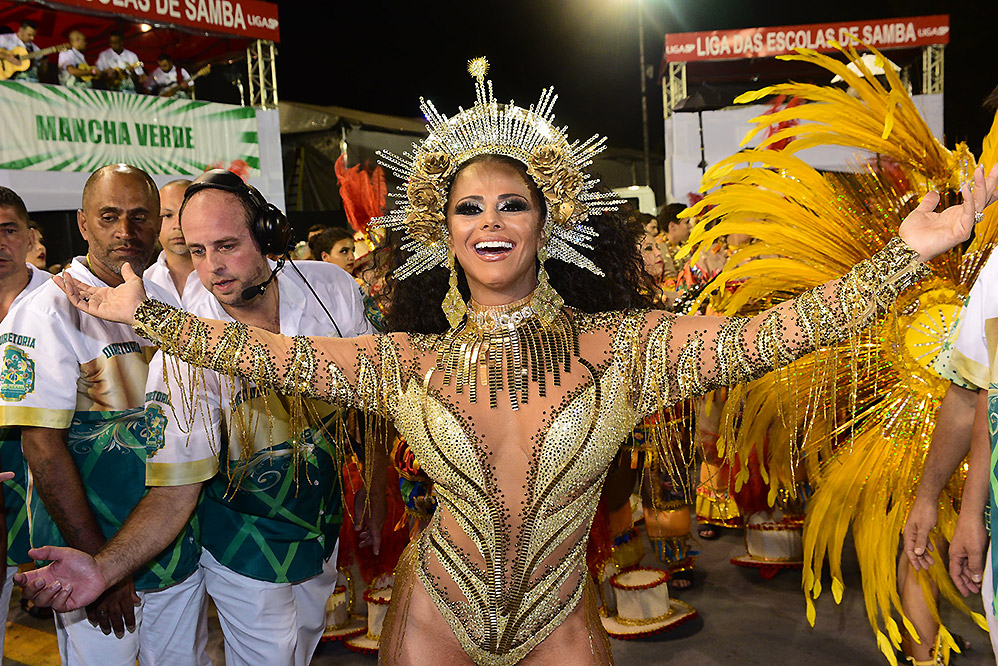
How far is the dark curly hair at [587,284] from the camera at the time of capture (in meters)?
2.29

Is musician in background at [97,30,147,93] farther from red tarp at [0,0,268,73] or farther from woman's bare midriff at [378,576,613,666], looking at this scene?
woman's bare midriff at [378,576,613,666]

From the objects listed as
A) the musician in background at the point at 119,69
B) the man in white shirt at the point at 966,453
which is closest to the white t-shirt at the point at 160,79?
the musician in background at the point at 119,69

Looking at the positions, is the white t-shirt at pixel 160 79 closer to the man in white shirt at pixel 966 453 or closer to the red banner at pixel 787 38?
the red banner at pixel 787 38

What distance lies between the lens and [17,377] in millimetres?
2627

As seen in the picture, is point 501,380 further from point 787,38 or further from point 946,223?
point 787,38

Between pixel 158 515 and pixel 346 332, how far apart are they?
3.02ft

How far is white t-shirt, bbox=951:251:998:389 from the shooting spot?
2.05 m

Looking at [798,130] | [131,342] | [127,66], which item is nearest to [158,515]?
[131,342]

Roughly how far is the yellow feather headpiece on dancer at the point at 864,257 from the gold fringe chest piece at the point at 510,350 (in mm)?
711

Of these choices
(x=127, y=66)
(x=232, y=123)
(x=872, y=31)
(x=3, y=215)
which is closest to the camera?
(x=3, y=215)

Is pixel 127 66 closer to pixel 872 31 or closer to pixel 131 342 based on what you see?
pixel 131 342

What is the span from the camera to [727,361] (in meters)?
1.86

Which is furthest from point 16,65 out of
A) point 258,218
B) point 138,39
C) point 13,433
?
point 258,218

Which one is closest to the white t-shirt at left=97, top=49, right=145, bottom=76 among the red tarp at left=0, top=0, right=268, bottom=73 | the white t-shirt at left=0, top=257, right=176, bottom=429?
the red tarp at left=0, top=0, right=268, bottom=73
